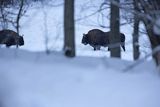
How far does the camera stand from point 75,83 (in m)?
4.93

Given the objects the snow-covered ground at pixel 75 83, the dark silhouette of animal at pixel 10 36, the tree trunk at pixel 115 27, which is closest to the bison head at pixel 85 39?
the dark silhouette of animal at pixel 10 36

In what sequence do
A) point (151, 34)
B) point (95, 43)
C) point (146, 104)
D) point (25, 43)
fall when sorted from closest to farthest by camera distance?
point (146, 104) < point (151, 34) < point (25, 43) < point (95, 43)

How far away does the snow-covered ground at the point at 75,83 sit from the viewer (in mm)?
4641

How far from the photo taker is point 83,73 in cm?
498

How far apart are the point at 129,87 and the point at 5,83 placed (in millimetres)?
1827

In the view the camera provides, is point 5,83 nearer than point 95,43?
Yes

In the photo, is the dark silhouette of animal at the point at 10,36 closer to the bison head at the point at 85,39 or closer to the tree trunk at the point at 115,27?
the tree trunk at the point at 115,27

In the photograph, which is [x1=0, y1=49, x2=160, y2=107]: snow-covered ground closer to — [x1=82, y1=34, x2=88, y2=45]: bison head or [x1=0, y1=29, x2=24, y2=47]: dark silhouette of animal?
[x1=0, y1=29, x2=24, y2=47]: dark silhouette of animal

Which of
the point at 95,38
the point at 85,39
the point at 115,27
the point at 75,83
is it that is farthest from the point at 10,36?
the point at 95,38

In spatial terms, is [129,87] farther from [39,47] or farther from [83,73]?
[39,47]

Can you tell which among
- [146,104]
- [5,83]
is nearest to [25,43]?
[5,83]

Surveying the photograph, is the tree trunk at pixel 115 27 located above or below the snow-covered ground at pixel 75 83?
above

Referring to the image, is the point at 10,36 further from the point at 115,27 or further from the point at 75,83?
the point at 75,83

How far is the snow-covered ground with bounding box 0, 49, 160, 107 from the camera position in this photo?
464 cm
